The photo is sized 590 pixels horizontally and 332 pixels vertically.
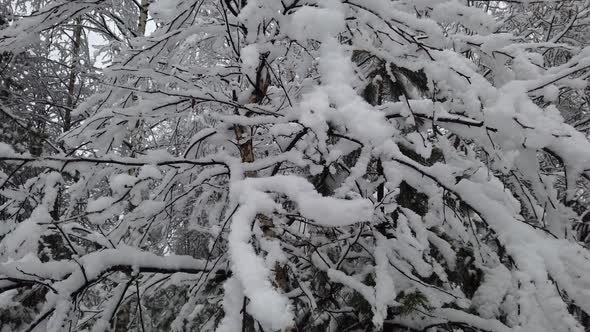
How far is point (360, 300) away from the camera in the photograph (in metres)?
2.19

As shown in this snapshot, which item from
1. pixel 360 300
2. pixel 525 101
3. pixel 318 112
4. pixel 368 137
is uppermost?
pixel 318 112

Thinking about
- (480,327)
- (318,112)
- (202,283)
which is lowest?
(480,327)

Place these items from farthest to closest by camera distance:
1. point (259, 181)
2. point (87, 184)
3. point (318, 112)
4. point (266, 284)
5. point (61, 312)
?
point (87, 184) < point (61, 312) < point (259, 181) < point (318, 112) < point (266, 284)

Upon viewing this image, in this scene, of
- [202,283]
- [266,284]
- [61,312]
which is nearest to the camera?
[266,284]

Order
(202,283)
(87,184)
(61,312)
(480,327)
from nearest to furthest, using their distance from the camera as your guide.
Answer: (61,312) < (480,327) < (202,283) < (87,184)

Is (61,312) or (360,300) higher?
(61,312)

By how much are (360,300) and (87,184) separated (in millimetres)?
1639

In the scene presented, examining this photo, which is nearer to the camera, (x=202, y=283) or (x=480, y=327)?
(x=480, y=327)

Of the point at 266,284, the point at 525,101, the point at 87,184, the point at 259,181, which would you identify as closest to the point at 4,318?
the point at 87,184

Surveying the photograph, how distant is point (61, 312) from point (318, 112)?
4.38ft

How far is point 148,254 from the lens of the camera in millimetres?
2010

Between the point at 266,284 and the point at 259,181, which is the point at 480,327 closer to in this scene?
the point at 259,181

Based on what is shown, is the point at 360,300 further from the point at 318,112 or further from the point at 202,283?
the point at 318,112

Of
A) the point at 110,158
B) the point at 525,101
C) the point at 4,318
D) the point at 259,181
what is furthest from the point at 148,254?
the point at 4,318
